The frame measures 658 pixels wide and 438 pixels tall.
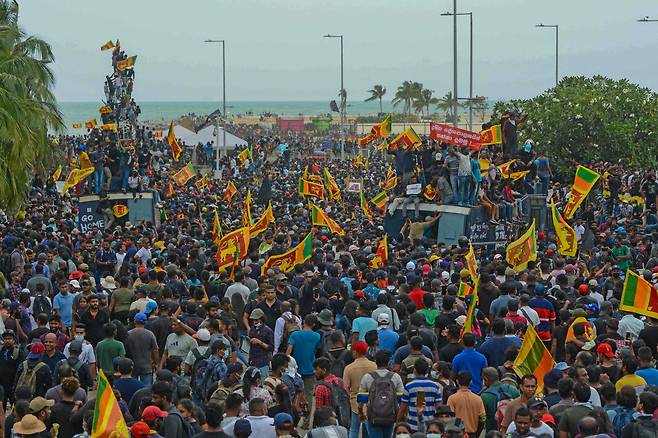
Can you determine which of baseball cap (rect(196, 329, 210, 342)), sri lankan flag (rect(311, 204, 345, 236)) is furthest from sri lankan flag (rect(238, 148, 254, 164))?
baseball cap (rect(196, 329, 210, 342))

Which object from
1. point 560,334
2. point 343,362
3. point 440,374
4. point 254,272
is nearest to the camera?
point 440,374

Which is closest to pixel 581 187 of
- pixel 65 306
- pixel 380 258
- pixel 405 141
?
pixel 380 258

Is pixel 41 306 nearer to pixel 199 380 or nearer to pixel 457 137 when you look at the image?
pixel 199 380

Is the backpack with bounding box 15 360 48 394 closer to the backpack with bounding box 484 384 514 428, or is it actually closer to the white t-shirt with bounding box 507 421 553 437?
the backpack with bounding box 484 384 514 428

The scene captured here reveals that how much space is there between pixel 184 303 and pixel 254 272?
3.68m

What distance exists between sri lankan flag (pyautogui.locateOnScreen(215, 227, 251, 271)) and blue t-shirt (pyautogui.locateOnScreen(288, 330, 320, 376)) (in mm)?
6058

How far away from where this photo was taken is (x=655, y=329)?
13875 millimetres

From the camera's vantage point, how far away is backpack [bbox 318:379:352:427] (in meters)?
11.9

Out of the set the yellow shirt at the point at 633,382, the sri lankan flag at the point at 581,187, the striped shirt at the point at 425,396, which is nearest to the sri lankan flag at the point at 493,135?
the sri lankan flag at the point at 581,187

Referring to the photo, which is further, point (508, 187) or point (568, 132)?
point (568, 132)

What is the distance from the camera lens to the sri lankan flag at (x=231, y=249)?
65.3 feet

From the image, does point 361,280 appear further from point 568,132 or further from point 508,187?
point 568,132

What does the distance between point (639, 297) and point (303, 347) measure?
136 inches

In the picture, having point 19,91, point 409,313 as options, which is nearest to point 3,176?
point 19,91
